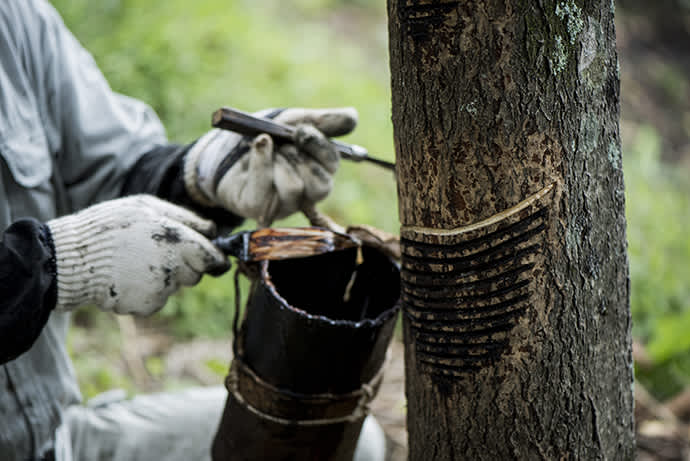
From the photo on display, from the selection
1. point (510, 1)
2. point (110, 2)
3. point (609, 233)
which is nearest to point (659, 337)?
point (609, 233)

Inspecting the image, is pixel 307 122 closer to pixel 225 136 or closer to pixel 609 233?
pixel 225 136

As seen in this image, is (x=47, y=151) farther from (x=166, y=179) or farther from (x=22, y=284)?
(x=22, y=284)

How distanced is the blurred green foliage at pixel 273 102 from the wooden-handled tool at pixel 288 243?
2126 millimetres

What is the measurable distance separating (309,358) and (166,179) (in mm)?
851

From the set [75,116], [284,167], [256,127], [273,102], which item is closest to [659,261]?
[273,102]

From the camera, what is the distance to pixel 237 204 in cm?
167

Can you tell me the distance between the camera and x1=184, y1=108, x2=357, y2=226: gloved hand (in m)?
1.57

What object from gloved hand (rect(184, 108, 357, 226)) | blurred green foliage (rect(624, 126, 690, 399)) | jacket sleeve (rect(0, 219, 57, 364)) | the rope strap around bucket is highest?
gloved hand (rect(184, 108, 357, 226))

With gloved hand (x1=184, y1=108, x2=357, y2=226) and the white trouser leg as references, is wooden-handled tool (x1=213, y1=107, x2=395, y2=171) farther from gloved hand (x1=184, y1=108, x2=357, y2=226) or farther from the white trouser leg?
the white trouser leg

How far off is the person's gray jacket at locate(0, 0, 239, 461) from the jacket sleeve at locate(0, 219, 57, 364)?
0.27 meters

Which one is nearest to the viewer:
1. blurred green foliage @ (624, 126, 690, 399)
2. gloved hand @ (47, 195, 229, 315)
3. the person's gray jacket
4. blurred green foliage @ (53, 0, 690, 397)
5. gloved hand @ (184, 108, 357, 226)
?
gloved hand @ (47, 195, 229, 315)

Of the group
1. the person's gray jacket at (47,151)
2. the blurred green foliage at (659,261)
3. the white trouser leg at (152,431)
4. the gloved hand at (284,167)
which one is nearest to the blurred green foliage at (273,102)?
the blurred green foliage at (659,261)

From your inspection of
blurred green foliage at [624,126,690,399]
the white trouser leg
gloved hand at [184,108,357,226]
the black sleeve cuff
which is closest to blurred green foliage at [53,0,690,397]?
blurred green foliage at [624,126,690,399]

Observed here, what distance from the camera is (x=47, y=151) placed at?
180 cm
